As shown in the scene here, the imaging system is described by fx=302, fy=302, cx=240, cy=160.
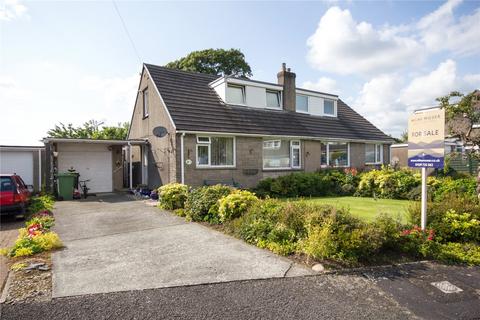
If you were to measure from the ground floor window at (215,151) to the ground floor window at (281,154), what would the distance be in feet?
6.88

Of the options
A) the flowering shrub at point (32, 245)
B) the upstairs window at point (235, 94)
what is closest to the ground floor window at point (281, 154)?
the upstairs window at point (235, 94)

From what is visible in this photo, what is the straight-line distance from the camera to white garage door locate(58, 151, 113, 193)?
16.3 meters

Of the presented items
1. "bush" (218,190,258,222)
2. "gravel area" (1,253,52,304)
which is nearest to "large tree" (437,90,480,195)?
"bush" (218,190,258,222)

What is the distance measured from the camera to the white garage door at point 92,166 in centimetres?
1631

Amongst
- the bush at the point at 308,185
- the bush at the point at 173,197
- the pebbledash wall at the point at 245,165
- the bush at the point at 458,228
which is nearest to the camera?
the bush at the point at 458,228

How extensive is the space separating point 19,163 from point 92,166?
359 cm

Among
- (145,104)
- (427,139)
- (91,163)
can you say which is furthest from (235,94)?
(427,139)

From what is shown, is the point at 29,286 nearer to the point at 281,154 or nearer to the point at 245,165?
the point at 245,165

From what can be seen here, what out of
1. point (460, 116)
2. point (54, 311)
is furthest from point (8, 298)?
point (460, 116)

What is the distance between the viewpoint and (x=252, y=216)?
7.41 meters

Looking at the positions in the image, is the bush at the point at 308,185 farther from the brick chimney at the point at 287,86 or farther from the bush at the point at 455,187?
the brick chimney at the point at 287,86

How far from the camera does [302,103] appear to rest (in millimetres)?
19812

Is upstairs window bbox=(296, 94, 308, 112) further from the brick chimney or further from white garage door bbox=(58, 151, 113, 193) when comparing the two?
white garage door bbox=(58, 151, 113, 193)

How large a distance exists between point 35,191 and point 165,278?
14.8m
